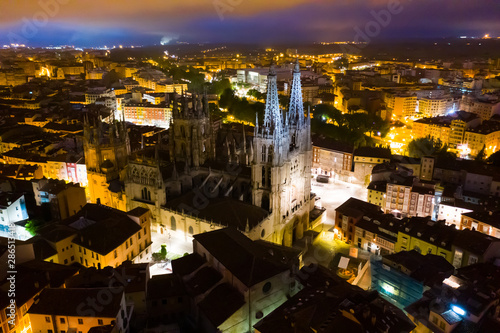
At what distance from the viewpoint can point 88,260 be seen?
39.2 m

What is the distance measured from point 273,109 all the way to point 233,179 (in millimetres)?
12332

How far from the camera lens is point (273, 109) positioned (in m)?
43.2

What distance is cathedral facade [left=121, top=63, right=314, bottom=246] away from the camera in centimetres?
4406

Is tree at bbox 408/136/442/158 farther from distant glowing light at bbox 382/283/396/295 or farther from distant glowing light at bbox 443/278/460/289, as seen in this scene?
distant glowing light at bbox 443/278/460/289

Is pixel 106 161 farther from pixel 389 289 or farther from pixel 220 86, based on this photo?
pixel 220 86

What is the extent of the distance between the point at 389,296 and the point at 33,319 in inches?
1172

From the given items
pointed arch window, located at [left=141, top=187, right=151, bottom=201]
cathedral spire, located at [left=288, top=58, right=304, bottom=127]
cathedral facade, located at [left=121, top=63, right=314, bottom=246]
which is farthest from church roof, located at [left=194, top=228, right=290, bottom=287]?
cathedral spire, located at [left=288, top=58, right=304, bottom=127]

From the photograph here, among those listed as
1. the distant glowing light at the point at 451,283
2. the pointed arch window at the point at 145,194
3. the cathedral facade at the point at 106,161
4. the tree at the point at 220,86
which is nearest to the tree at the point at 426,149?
the distant glowing light at the point at 451,283

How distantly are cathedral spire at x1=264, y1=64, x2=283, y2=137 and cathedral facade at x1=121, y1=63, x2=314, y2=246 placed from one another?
109 millimetres

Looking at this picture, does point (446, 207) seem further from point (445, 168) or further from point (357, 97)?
point (357, 97)

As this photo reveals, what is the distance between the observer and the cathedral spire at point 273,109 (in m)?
42.9

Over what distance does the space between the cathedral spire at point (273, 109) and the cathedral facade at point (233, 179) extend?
0.36ft

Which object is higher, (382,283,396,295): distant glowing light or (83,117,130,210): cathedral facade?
(83,117,130,210): cathedral facade

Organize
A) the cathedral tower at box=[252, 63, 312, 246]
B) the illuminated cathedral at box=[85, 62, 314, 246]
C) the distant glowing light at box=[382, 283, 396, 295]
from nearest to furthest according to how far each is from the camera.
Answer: the distant glowing light at box=[382, 283, 396, 295] < the cathedral tower at box=[252, 63, 312, 246] < the illuminated cathedral at box=[85, 62, 314, 246]
